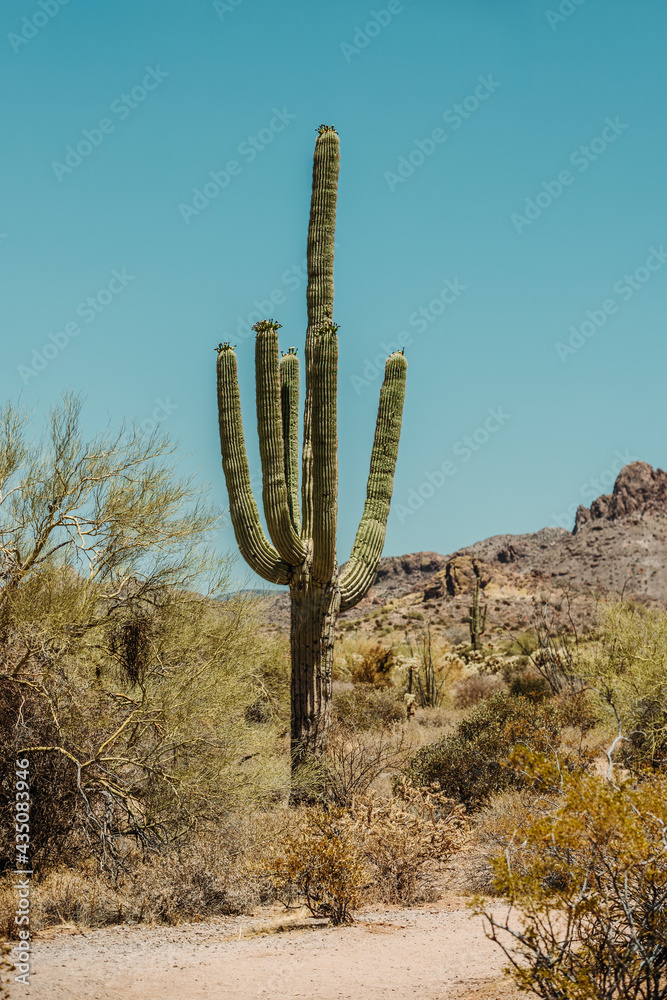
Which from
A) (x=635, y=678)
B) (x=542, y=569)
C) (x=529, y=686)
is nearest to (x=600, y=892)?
(x=635, y=678)

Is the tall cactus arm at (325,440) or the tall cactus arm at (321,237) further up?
the tall cactus arm at (321,237)

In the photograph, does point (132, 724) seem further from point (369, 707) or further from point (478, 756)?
point (369, 707)

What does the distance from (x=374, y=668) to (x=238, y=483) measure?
10.2m

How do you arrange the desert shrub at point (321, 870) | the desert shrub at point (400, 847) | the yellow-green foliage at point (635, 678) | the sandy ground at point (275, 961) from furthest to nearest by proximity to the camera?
the yellow-green foliage at point (635, 678) < the desert shrub at point (400, 847) < the desert shrub at point (321, 870) < the sandy ground at point (275, 961)

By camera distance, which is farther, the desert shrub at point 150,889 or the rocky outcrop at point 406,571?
the rocky outcrop at point 406,571

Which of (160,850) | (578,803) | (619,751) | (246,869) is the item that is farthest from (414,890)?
(619,751)

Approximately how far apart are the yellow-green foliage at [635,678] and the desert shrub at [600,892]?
795cm

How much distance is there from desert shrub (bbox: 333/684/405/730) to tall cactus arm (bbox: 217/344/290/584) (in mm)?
6045

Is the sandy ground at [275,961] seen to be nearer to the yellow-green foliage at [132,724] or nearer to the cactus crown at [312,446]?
the yellow-green foliage at [132,724]

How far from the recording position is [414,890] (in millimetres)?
8719

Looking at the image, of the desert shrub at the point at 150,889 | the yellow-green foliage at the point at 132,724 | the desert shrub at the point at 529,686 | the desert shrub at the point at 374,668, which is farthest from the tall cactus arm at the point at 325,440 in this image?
the desert shrub at the point at 374,668

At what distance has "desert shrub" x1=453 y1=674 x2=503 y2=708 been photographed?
21109mm

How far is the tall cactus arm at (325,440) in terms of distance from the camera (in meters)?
11.8

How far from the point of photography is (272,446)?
39.6 ft
